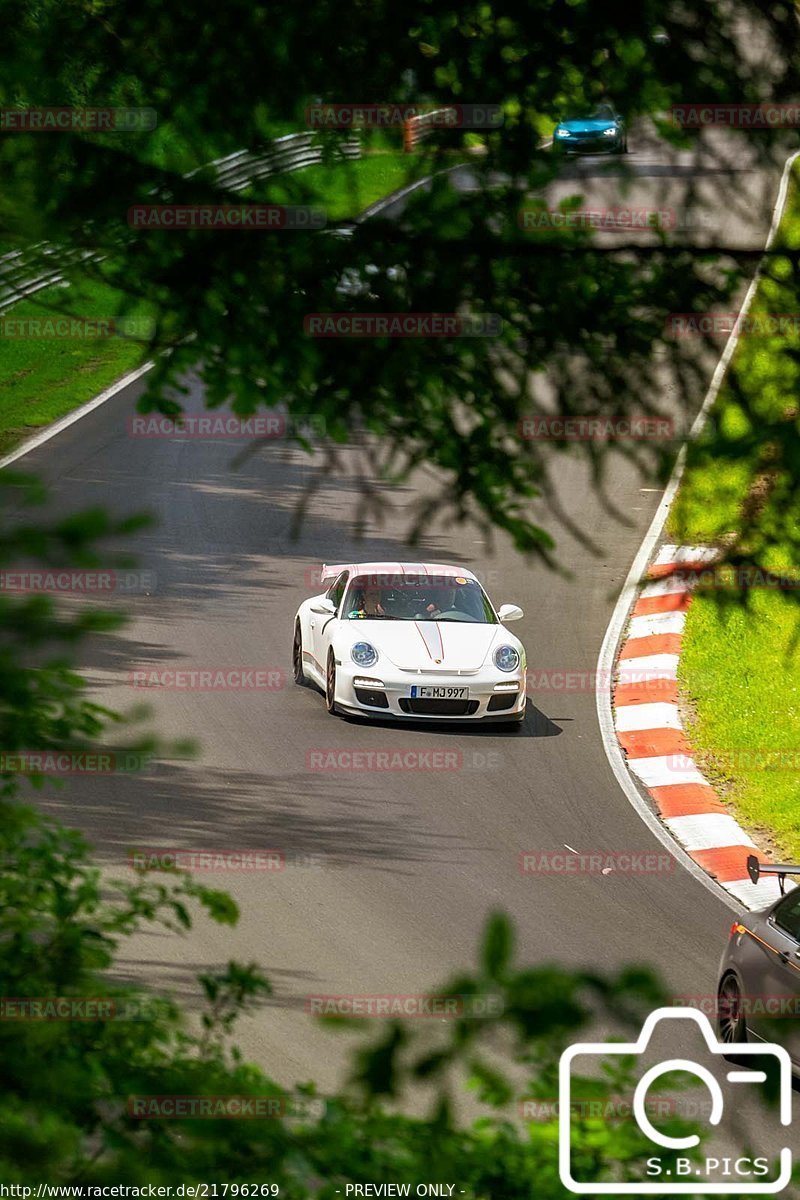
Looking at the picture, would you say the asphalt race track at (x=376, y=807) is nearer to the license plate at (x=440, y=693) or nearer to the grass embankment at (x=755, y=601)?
the grass embankment at (x=755, y=601)

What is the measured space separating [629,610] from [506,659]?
4.58 meters

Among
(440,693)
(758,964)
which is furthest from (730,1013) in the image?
(440,693)

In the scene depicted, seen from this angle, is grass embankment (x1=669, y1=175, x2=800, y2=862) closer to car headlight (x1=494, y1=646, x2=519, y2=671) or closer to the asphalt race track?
the asphalt race track

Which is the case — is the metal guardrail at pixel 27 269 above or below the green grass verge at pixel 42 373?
above

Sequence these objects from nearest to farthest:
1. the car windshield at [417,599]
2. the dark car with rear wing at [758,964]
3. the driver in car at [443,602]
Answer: the dark car with rear wing at [758,964]
the car windshield at [417,599]
the driver in car at [443,602]

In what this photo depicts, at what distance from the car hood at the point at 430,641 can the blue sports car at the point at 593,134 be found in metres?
11.0

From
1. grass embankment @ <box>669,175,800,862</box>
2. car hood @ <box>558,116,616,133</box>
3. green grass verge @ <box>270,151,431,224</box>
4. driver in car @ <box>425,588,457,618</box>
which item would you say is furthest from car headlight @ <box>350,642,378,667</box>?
car hood @ <box>558,116,616,133</box>

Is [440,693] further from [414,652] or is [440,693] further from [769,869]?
[769,869]

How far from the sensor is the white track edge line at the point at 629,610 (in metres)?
3.94

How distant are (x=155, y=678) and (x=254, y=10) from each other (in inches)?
481

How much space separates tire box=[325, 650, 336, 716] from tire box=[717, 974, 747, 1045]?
22.2ft

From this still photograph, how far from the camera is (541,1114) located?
3.06 metres

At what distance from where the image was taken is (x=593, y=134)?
364cm

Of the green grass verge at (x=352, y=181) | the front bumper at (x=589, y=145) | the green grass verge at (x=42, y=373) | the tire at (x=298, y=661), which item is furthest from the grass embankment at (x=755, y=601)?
the green grass verge at (x=42, y=373)
